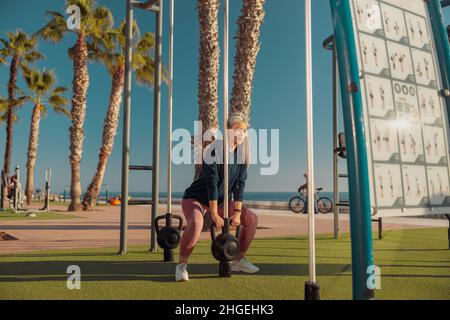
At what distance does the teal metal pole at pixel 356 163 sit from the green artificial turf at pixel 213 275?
109cm

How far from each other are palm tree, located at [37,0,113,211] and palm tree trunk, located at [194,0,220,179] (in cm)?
992

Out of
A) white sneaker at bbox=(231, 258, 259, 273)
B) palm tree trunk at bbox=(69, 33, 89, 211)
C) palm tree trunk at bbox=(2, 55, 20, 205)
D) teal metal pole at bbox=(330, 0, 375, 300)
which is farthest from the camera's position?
palm tree trunk at bbox=(2, 55, 20, 205)

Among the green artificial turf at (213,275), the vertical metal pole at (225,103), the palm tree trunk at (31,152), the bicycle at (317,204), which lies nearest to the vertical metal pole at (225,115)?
the vertical metal pole at (225,103)

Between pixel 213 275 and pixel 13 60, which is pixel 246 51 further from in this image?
pixel 13 60

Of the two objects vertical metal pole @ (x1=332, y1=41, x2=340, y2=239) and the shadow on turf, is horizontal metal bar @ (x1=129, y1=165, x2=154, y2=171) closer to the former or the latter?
the shadow on turf

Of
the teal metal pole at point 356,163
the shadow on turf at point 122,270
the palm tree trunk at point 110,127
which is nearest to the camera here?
the teal metal pole at point 356,163

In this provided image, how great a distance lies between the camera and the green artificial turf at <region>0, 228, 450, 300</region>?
344 centimetres

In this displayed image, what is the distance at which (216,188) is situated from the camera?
3736mm

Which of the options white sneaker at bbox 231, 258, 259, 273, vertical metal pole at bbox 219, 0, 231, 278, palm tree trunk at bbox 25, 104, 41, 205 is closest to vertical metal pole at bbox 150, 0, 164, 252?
white sneaker at bbox 231, 258, 259, 273

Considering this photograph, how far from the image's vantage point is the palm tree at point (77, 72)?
1833 centimetres

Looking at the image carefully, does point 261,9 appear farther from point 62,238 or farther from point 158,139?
point 62,238

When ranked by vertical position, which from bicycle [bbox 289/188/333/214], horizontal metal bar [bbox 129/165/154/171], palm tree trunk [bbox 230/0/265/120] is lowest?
bicycle [bbox 289/188/333/214]

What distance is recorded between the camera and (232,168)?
3.90 metres

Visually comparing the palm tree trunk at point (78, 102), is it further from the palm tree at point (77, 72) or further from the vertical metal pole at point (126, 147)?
the vertical metal pole at point (126, 147)
